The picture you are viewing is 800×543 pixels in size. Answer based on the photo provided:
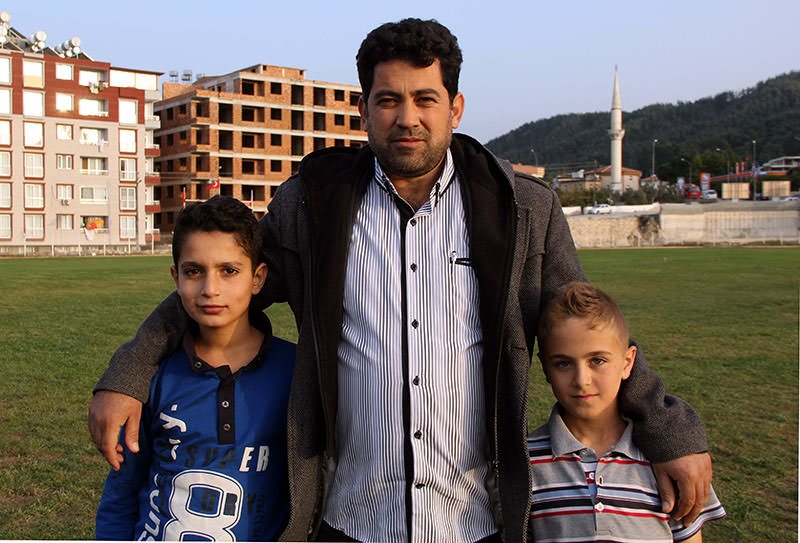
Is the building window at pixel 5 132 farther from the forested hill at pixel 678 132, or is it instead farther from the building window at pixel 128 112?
the forested hill at pixel 678 132

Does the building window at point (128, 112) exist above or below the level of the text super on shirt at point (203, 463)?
above

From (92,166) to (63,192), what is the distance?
115 inches

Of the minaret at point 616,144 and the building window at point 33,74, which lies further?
the minaret at point 616,144

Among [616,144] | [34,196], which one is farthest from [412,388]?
[616,144]

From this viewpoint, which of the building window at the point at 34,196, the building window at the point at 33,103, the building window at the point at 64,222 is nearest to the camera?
the building window at the point at 34,196

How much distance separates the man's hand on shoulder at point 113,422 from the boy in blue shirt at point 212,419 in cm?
7

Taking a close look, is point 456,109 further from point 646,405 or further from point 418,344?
point 646,405

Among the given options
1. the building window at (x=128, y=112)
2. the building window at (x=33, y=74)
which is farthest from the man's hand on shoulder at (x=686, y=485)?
the building window at (x=128, y=112)

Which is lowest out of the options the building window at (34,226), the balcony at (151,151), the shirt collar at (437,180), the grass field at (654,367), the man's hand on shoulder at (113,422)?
the grass field at (654,367)

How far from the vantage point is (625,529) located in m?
2.26

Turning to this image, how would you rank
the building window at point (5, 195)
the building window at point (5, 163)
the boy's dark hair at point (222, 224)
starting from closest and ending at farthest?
the boy's dark hair at point (222, 224) < the building window at point (5, 195) < the building window at point (5, 163)

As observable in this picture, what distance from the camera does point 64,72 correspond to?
51844mm

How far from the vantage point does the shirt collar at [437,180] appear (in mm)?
2441

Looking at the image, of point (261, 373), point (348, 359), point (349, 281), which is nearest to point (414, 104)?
point (349, 281)
